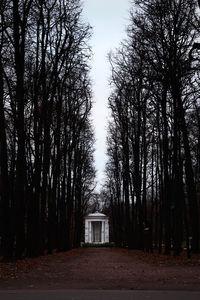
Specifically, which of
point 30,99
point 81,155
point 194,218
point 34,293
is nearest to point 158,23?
point 30,99

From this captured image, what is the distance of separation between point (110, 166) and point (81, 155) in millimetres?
8332

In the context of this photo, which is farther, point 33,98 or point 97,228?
point 97,228

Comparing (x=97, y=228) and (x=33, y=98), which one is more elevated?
(x=33, y=98)

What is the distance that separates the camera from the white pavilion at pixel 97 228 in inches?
3430

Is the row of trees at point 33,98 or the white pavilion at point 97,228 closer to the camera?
the row of trees at point 33,98

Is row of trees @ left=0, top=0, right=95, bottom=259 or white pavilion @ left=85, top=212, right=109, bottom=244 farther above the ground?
row of trees @ left=0, top=0, right=95, bottom=259

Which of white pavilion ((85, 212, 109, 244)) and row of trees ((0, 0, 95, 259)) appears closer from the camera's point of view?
row of trees ((0, 0, 95, 259))

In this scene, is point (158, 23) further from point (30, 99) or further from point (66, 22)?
point (30, 99)

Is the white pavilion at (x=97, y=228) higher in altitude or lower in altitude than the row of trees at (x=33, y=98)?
lower

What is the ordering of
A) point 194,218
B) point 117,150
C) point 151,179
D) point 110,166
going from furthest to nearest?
point 110,166, point 117,150, point 151,179, point 194,218

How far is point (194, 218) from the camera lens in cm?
2238

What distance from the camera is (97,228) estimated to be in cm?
9150

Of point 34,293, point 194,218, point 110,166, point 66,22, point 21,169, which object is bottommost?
point 34,293

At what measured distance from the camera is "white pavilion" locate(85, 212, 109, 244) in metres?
87.1
